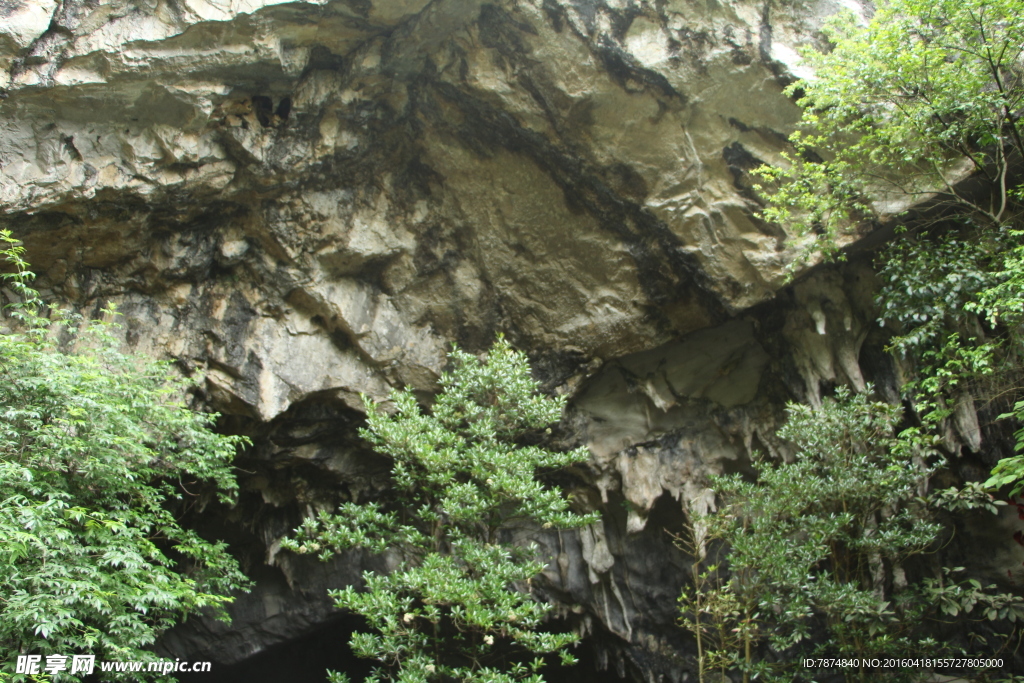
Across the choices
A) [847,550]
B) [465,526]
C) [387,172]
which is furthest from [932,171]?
[387,172]

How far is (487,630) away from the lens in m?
6.27

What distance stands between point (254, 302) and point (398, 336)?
1873 mm

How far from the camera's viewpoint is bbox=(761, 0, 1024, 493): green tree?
5.42 m

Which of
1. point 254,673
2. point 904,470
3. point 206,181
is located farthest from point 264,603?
point 904,470

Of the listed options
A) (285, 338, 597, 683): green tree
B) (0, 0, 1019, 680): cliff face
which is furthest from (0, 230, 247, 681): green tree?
(285, 338, 597, 683): green tree

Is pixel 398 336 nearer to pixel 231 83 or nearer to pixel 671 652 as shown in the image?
pixel 231 83

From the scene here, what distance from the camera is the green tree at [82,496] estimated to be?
188 inches

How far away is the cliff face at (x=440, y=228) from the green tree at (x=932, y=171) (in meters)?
0.59

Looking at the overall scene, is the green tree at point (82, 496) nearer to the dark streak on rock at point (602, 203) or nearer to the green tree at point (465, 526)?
the green tree at point (465, 526)

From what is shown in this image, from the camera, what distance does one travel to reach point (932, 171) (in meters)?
6.08

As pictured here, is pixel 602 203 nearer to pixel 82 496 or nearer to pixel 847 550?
pixel 847 550

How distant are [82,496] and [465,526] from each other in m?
3.60

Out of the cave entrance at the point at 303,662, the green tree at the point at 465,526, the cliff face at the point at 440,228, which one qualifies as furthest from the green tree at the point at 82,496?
the cave entrance at the point at 303,662

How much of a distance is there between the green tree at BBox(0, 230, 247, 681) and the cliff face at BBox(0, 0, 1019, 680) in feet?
4.35
